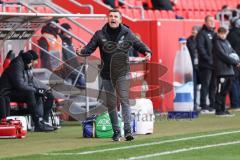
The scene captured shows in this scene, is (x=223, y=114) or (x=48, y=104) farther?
(x=223, y=114)

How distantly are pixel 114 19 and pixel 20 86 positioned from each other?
3.52 m

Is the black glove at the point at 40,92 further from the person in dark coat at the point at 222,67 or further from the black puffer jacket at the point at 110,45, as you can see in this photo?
the person in dark coat at the point at 222,67

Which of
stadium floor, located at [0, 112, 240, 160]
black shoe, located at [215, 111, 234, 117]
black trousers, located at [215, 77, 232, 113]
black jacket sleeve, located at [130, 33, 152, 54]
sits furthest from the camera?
black trousers, located at [215, 77, 232, 113]

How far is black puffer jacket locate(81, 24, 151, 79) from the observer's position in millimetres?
15359

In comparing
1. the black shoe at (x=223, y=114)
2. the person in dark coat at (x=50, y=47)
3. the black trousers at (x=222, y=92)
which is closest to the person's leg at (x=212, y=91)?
the black trousers at (x=222, y=92)

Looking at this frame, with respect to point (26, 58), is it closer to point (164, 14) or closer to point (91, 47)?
point (91, 47)

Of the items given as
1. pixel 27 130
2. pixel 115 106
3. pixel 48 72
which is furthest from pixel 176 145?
pixel 48 72

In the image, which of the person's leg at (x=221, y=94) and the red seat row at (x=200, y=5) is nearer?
the person's leg at (x=221, y=94)

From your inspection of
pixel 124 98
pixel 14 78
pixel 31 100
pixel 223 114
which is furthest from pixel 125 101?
pixel 223 114

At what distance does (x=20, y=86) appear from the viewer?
713 inches

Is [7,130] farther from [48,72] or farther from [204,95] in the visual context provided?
[204,95]

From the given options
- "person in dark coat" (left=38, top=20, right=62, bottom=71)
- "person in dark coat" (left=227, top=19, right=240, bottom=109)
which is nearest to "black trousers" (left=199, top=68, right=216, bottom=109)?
"person in dark coat" (left=227, top=19, right=240, bottom=109)

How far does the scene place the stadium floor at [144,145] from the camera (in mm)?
12970

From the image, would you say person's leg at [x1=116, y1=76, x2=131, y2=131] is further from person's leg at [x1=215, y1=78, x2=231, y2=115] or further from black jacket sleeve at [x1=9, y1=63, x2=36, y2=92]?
person's leg at [x1=215, y1=78, x2=231, y2=115]
